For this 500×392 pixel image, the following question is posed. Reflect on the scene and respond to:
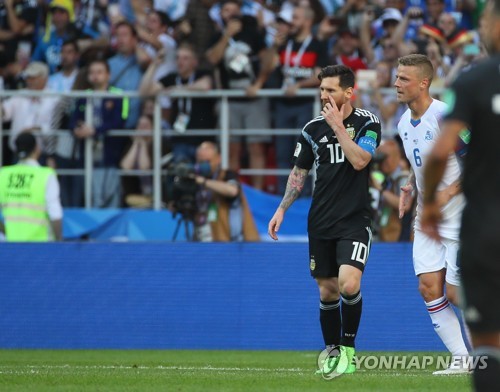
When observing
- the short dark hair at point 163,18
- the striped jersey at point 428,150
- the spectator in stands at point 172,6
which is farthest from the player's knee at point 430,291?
the spectator in stands at point 172,6

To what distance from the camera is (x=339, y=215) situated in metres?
9.91

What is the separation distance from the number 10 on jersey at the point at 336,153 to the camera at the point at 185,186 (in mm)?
4643

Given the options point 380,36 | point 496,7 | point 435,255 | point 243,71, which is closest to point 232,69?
point 243,71

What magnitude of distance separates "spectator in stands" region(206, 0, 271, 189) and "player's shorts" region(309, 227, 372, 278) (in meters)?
5.84

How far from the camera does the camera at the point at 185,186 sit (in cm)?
1441

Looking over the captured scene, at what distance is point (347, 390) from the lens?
8.48 metres

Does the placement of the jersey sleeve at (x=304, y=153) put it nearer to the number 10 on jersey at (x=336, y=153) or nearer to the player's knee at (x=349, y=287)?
the number 10 on jersey at (x=336, y=153)

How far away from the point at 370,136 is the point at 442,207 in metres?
0.88

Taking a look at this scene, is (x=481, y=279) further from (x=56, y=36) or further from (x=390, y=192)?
(x=56, y=36)

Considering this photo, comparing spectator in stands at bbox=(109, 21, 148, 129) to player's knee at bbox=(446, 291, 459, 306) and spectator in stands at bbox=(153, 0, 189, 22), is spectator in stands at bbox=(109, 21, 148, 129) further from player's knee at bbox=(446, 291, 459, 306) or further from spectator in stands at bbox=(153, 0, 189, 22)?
player's knee at bbox=(446, 291, 459, 306)

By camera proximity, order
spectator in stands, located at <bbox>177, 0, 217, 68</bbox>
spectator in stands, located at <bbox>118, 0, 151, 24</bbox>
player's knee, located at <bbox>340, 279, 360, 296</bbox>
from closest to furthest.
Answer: player's knee, located at <bbox>340, 279, 360, 296</bbox> → spectator in stands, located at <bbox>177, 0, 217, 68</bbox> → spectator in stands, located at <bbox>118, 0, 151, 24</bbox>

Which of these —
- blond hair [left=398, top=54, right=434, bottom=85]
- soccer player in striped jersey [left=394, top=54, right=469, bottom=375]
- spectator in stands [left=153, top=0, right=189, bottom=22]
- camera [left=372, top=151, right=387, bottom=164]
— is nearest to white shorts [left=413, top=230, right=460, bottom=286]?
soccer player in striped jersey [left=394, top=54, right=469, bottom=375]

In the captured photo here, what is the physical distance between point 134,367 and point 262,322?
3.19 m

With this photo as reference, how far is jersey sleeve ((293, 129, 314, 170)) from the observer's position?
1021 cm
